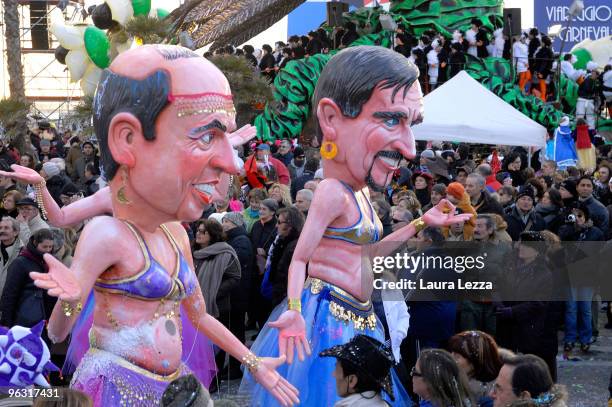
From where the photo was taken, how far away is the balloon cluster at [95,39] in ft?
48.1

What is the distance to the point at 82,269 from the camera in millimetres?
3867

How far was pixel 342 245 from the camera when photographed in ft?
18.1

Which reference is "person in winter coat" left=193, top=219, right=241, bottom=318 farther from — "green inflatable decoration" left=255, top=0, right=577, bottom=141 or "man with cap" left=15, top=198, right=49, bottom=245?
"green inflatable decoration" left=255, top=0, right=577, bottom=141

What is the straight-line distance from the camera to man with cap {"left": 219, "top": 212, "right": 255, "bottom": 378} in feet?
26.7

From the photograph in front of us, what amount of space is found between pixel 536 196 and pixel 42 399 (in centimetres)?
763

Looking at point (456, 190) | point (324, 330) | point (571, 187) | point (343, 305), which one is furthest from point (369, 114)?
point (571, 187)

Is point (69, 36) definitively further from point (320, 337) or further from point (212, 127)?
point (212, 127)

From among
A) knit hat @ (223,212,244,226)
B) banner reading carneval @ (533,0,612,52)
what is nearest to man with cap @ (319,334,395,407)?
knit hat @ (223,212,244,226)

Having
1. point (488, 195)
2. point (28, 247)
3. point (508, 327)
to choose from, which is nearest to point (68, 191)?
point (28, 247)

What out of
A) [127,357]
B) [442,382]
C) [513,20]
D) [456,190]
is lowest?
[513,20]

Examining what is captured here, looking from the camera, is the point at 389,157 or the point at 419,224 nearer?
the point at 389,157

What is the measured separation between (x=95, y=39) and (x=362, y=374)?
11490 mm

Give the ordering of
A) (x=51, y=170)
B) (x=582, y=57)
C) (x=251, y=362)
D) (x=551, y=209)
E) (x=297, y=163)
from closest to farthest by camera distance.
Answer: (x=251, y=362) < (x=551, y=209) < (x=51, y=170) < (x=297, y=163) < (x=582, y=57)

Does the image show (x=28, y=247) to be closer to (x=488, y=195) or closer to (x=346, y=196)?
(x=346, y=196)
